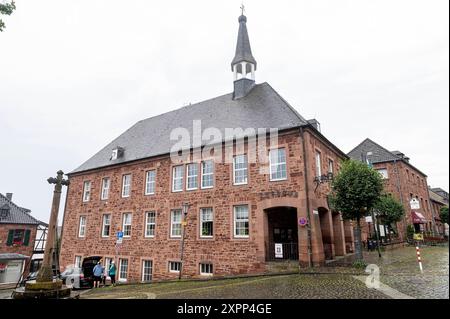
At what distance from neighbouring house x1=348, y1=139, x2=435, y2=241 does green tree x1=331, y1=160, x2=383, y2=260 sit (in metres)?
13.9

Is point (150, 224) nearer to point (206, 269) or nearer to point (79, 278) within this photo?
point (79, 278)

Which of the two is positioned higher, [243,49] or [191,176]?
[243,49]

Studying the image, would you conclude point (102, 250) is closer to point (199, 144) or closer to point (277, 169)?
point (199, 144)

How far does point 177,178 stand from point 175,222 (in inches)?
113

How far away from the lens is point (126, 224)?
70.6ft

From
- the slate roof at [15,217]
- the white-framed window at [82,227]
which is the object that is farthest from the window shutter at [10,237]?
the white-framed window at [82,227]

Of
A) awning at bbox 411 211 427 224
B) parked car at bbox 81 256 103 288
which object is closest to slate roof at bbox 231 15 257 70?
parked car at bbox 81 256 103 288

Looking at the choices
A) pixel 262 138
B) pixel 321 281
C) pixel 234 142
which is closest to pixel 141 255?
pixel 234 142

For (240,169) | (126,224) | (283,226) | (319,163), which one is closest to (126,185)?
(126,224)

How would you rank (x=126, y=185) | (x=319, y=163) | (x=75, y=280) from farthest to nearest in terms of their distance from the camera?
(x=126, y=185), (x=75, y=280), (x=319, y=163)

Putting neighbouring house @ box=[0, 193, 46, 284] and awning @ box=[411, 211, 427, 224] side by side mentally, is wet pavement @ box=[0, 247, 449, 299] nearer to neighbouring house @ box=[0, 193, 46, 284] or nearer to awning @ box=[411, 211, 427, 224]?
awning @ box=[411, 211, 427, 224]

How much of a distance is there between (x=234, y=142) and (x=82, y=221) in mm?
15946

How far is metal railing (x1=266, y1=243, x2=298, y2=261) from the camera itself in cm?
1504

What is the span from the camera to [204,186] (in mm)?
18109
